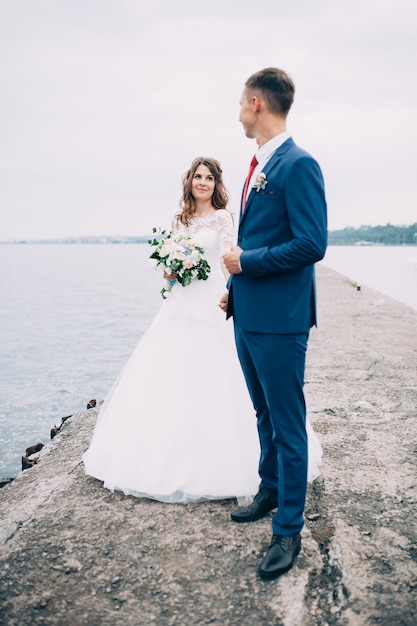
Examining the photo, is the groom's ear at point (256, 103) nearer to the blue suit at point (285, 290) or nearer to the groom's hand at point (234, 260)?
the blue suit at point (285, 290)

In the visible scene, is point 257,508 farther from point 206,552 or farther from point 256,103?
point 256,103

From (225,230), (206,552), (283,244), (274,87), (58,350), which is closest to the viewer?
(283,244)

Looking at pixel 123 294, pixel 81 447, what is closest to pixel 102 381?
pixel 81 447

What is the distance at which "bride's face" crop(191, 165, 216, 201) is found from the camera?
4.21 meters

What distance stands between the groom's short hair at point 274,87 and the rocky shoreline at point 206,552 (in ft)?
7.75

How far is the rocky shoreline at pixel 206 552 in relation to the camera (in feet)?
7.70

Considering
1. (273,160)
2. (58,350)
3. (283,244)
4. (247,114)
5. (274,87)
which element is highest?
(274,87)

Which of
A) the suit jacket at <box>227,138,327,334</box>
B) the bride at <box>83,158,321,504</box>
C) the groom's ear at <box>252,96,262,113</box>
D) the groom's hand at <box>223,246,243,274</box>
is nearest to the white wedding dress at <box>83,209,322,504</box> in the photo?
the bride at <box>83,158,321,504</box>

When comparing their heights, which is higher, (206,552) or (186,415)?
(186,415)

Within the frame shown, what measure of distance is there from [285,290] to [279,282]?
0.05 m

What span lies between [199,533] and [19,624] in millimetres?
1044

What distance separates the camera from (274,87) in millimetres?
2562

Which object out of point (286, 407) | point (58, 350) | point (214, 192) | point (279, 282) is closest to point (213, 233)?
point (214, 192)

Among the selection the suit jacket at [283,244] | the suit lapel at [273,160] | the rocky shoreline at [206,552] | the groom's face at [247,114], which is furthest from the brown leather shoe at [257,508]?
the groom's face at [247,114]
